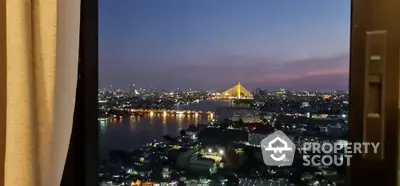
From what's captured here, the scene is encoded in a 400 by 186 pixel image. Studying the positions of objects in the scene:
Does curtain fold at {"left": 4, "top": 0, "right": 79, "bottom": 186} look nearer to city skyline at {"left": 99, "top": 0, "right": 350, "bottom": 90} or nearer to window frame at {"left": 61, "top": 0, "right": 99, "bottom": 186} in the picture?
window frame at {"left": 61, "top": 0, "right": 99, "bottom": 186}

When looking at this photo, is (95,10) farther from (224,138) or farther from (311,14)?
(311,14)

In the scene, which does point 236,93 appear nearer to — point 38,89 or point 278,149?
point 278,149

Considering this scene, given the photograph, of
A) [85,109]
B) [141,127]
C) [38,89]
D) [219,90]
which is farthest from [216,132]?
[38,89]

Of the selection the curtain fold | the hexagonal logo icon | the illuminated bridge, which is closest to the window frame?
the curtain fold

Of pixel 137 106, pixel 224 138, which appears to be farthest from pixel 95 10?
pixel 224 138

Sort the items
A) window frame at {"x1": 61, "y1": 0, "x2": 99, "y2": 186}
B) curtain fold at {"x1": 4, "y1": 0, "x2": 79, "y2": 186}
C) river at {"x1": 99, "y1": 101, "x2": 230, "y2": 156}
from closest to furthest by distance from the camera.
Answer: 1. curtain fold at {"x1": 4, "y1": 0, "x2": 79, "y2": 186}
2. window frame at {"x1": 61, "y1": 0, "x2": 99, "y2": 186}
3. river at {"x1": 99, "y1": 101, "x2": 230, "y2": 156}

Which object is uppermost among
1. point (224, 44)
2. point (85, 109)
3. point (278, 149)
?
point (224, 44)
